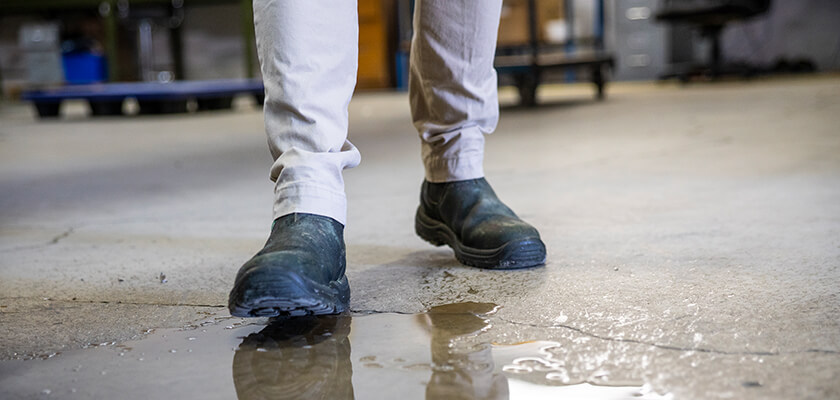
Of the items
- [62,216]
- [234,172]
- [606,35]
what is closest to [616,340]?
[62,216]

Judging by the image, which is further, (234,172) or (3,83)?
(3,83)

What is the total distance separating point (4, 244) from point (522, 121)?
85.4 inches

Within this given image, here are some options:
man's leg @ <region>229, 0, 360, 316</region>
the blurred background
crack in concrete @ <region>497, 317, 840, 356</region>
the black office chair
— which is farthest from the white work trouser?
the black office chair

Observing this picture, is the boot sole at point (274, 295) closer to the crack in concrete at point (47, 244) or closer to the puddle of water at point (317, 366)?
the puddle of water at point (317, 366)

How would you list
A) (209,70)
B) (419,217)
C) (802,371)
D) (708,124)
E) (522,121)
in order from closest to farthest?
(802,371), (419,217), (708,124), (522,121), (209,70)

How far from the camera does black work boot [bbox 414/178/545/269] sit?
774mm

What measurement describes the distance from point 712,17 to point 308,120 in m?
4.79

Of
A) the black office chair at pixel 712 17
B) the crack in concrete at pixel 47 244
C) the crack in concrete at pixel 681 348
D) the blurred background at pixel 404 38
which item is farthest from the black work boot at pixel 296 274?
the black office chair at pixel 712 17

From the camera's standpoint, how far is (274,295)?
21.9 inches

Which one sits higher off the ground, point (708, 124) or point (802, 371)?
point (802, 371)

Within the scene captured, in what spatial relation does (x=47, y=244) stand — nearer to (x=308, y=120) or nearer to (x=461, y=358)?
(x=308, y=120)

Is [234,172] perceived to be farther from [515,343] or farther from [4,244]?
[515,343]

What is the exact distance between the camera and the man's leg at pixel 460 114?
2.68 feet

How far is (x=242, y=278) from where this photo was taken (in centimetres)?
57
